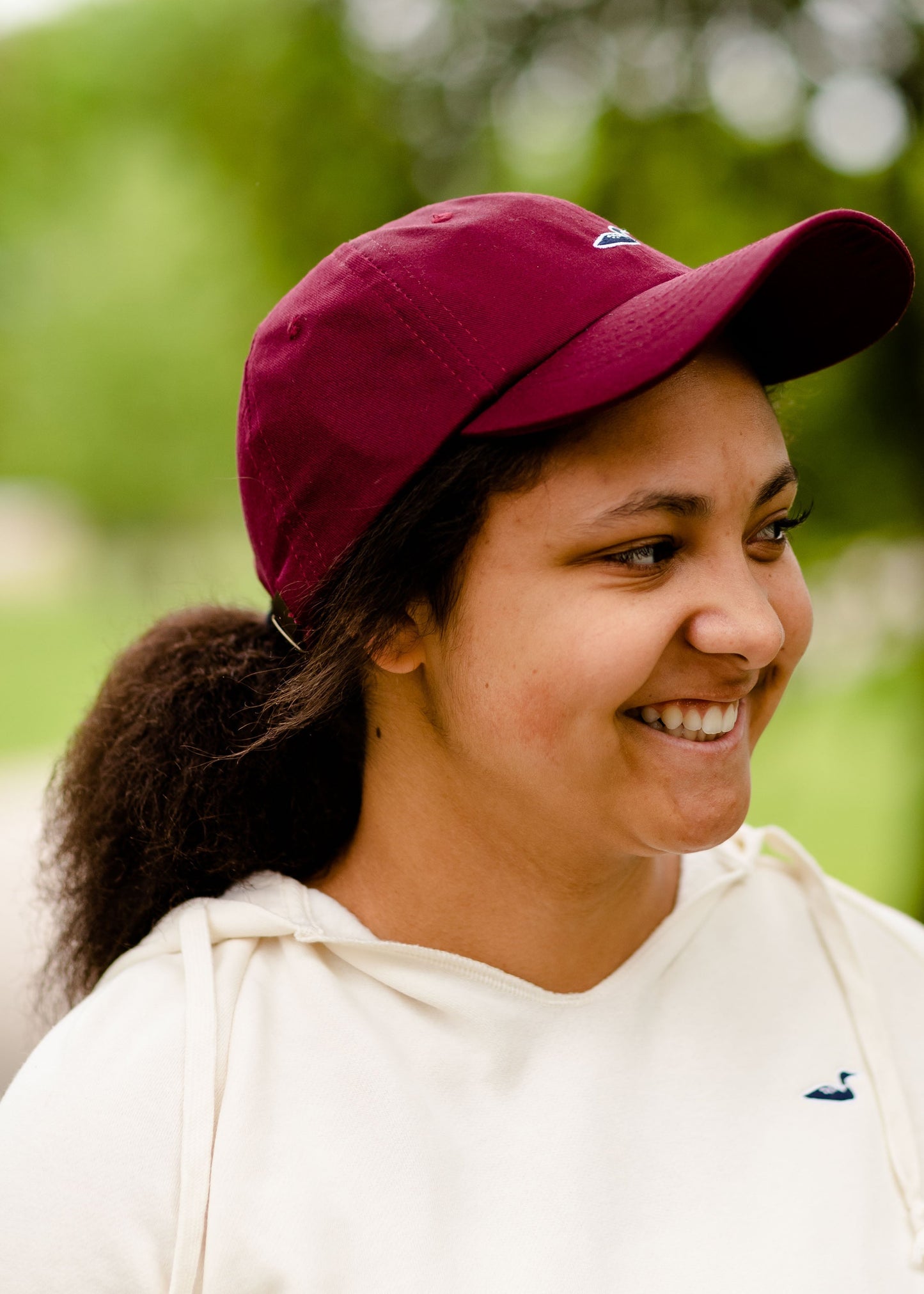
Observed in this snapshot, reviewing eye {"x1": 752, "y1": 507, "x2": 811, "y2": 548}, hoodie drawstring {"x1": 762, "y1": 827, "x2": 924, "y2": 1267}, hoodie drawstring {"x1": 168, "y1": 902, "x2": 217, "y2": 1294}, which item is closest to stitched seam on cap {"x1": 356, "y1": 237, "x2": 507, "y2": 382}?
eye {"x1": 752, "y1": 507, "x2": 811, "y2": 548}

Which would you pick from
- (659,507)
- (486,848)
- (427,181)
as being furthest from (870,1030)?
(427,181)

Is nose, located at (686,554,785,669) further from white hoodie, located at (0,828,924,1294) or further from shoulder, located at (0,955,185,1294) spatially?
shoulder, located at (0,955,185,1294)

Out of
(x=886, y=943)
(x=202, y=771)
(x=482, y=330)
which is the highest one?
(x=482, y=330)

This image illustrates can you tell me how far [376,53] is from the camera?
3.74 meters

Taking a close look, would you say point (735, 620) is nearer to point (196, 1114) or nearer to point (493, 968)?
point (493, 968)

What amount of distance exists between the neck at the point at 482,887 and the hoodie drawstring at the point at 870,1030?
1.14 ft

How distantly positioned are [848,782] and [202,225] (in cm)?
435

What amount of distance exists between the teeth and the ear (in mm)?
341

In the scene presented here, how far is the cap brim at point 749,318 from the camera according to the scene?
1.20 meters

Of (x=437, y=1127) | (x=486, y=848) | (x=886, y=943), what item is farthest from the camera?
(x=886, y=943)

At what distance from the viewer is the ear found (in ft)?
4.60

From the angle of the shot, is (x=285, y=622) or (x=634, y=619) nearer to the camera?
(x=634, y=619)

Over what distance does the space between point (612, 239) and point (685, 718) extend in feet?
1.83

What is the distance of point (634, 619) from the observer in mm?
1246
